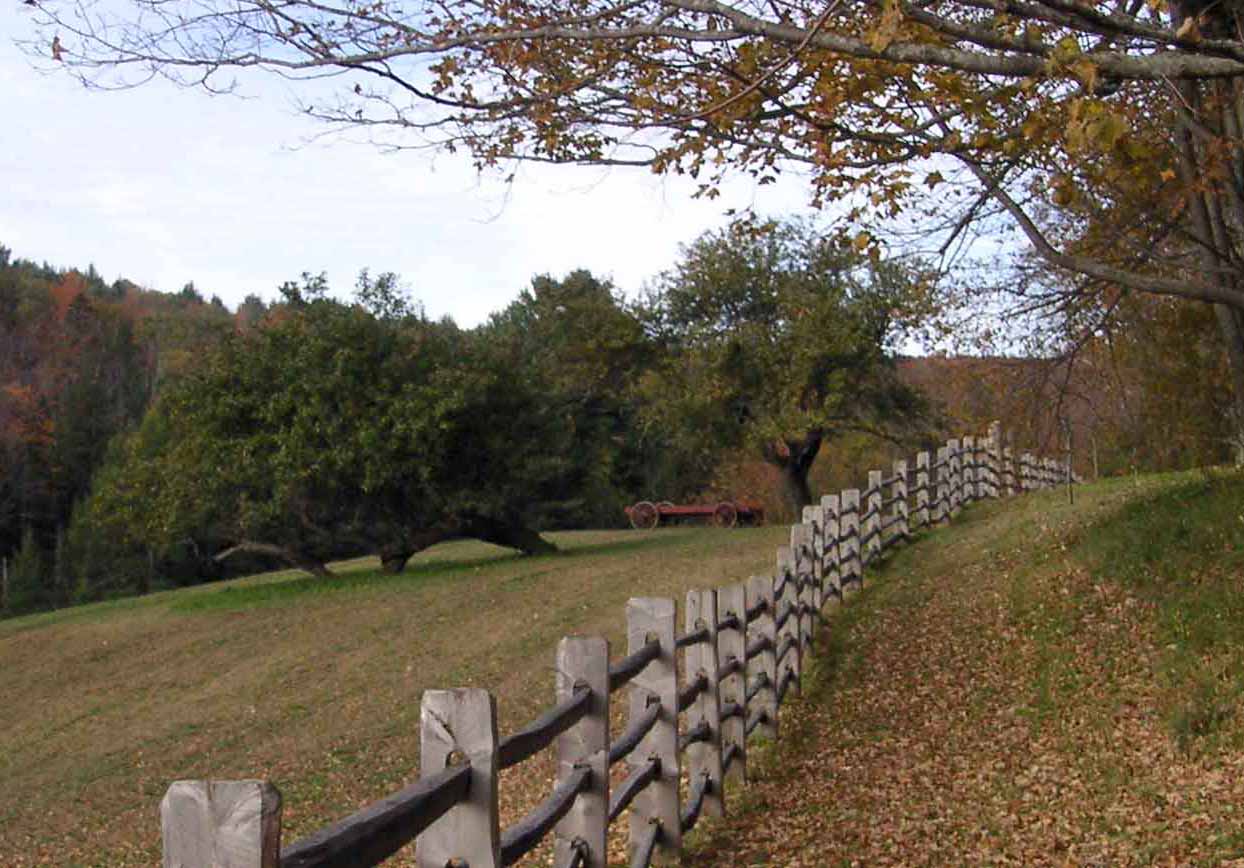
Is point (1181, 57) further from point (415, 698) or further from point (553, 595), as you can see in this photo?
point (553, 595)

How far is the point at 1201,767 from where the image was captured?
25.5 feet

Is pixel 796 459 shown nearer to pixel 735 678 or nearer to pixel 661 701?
pixel 735 678

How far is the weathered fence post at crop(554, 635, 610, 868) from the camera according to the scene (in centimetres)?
562

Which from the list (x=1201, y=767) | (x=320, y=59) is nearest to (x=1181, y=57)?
(x=1201, y=767)

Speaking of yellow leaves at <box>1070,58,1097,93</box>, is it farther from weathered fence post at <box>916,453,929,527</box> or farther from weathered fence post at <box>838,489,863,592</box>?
weathered fence post at <box>916,453,929,527</box>

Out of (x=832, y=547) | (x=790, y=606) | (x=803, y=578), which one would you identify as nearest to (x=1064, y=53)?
(x=790, y=606)

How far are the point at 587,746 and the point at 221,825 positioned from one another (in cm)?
319

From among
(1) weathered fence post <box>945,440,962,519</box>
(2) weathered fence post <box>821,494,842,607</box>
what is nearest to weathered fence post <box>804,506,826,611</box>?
(2) weathered fence post <box>821,494,842,607</box>

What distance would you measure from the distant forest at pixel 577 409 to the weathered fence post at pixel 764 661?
5209mm

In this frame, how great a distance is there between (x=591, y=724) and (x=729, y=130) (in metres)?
5.74

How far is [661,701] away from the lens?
7.09 m

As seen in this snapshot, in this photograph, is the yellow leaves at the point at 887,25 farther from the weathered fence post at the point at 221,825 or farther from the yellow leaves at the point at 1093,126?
the weathered fence post at the point at 221,825

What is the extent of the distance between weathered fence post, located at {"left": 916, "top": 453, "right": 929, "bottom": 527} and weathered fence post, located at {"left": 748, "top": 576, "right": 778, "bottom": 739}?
42.7ft

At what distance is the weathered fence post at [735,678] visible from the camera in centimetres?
868
